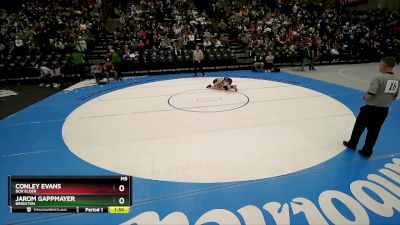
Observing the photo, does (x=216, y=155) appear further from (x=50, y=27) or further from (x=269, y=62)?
(x=50, y=27)

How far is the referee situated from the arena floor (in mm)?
525

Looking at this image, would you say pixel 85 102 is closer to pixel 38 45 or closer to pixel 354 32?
pixel 38 45

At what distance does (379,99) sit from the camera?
4.46 metres

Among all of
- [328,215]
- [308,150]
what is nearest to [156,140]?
[308,150]

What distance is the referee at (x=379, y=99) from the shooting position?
4367 millimetres

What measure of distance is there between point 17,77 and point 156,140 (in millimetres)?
9902

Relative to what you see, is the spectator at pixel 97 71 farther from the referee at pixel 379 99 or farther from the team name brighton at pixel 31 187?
the referee at pixel 379 99

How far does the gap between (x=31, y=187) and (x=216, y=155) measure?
308cm

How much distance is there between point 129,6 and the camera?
20047 mm

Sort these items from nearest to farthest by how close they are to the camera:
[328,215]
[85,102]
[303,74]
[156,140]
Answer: [328,215] < [156,140] < [85,102] < [303,74]

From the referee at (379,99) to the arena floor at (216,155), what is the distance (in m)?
0.53
